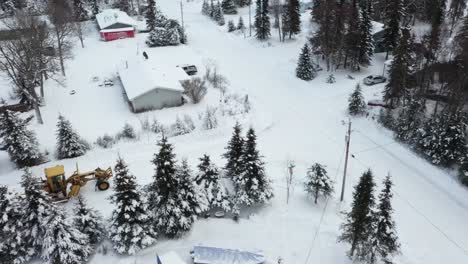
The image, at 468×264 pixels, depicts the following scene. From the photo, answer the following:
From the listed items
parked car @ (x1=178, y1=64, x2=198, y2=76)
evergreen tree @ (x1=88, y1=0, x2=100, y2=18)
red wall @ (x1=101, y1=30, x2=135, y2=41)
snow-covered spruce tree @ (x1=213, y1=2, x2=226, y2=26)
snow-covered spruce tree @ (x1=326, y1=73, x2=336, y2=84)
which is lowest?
snow-covered spruce tree @ (x1=326, y1=73, x2=336, y2=84)

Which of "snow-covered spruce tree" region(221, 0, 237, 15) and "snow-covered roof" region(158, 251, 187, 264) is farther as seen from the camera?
"snow-covered spruce tree" region(221, 0, 237, 15)

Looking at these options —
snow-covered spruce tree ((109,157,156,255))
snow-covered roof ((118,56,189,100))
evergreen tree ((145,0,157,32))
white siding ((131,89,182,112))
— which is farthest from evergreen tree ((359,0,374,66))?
evergreen tree ((145,0,157,32))

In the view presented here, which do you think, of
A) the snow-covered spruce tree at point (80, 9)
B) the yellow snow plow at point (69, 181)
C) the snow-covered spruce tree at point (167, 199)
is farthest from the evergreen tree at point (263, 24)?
the snow-covered spruce tree at point (167, 199)

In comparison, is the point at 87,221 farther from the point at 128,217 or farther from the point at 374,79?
the point at 374,79

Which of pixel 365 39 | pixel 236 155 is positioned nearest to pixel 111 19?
pixel 365 39

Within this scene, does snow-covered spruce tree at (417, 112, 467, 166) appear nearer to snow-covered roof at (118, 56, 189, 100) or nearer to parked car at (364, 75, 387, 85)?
parked car at (364, 75, 387, 85)

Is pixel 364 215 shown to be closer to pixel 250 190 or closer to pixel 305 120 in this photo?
pixel 250 190

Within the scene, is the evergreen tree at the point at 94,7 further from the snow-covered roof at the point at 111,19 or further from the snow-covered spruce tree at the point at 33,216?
the snow-covered spruce tree at the point at 33,216

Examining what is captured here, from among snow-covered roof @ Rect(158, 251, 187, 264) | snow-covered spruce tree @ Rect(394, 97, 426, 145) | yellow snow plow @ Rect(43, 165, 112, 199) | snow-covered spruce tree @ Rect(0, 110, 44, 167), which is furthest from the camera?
snow-covered spruce tree @ Rect(394, 97, 426, 145)
